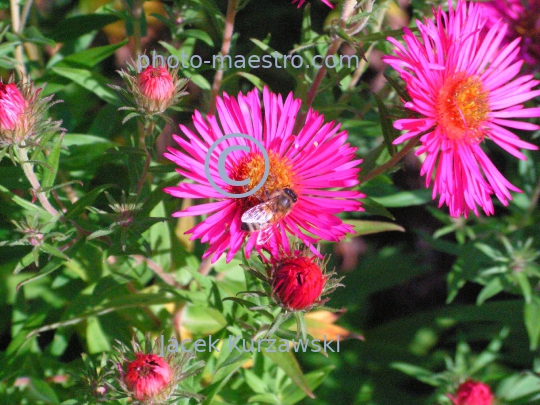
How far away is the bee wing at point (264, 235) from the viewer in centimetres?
120

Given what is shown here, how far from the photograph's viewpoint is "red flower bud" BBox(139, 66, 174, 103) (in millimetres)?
1216

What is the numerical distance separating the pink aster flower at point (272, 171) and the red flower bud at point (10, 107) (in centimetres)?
31

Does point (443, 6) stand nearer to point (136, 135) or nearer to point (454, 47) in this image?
point (454, 47)

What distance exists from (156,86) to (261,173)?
353 millimetres

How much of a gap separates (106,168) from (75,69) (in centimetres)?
46

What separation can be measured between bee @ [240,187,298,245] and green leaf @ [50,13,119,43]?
39.1 inches

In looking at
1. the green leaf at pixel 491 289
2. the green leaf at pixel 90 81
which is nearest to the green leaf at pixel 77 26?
the green leaf at pixel 90 81

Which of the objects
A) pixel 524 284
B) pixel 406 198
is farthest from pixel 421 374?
pixel 406 198

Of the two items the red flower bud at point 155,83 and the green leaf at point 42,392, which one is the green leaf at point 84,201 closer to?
the red flower bud at point 155,83

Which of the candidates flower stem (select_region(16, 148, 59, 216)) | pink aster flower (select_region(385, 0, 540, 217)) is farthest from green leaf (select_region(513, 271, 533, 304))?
flower stem (select_region(16, 148, 59, 216))

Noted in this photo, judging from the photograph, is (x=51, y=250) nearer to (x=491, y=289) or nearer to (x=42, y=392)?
(x=42, y=392)

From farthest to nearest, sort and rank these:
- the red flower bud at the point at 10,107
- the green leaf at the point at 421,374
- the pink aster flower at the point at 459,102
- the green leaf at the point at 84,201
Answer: the green leaf at the point at 421,374, the green leaf at the point at 84,201, the pink aster flower at the point at 459,102, the red flower bud at the point at 10,107

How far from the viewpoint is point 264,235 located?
1.23m

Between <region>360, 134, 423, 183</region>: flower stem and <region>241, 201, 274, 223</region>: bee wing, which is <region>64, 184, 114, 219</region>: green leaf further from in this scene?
<region>360, 134, 423, 183</region>: flower stem
